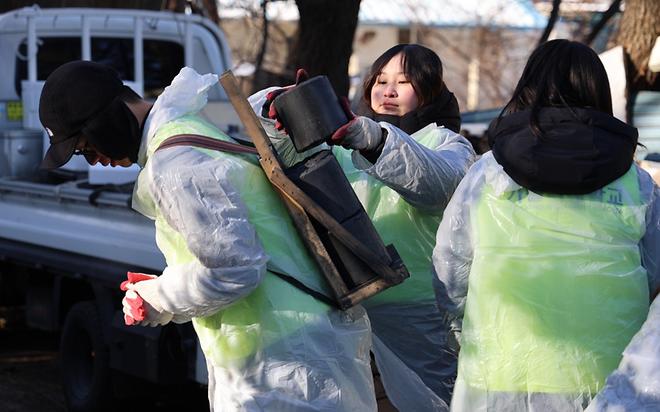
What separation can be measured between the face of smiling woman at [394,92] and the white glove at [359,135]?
0.71 m

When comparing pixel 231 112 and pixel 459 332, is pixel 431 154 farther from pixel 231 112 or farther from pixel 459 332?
pixel 231 112

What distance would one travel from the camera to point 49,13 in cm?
811

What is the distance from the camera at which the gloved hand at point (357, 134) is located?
292 cm

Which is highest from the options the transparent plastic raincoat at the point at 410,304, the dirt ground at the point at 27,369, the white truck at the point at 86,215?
the transparent plastic raincoat at the point at 410,304

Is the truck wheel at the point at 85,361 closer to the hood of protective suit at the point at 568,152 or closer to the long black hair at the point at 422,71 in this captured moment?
the long black hair at the point at 422,71

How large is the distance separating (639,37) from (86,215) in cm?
436

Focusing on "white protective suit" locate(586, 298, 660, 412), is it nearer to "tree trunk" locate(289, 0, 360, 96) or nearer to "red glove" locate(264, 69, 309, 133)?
"red glove" locate(264, 69, 309, 133)

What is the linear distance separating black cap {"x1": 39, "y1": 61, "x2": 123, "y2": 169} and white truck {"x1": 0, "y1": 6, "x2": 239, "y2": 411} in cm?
253

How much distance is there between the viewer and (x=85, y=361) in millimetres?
6391

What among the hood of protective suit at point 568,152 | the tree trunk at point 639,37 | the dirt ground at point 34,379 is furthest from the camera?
the tree trunk at point 639,37

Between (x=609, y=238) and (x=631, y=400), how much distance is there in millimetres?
401

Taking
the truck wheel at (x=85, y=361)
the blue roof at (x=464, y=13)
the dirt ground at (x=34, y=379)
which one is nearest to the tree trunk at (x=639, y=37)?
the dirt ground at (x=34, y=379)

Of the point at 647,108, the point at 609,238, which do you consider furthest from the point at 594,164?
the point at 647,108

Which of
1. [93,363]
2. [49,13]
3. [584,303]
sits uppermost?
[584,303]
